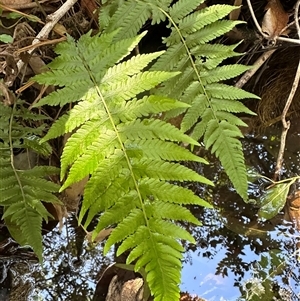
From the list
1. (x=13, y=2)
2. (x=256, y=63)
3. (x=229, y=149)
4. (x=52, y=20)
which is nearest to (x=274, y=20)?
(x=256, y=63)

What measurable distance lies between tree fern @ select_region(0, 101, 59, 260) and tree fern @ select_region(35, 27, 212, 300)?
0.23 m

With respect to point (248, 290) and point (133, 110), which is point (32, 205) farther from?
point (248, 290)

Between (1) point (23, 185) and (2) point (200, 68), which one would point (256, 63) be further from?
(1) point (23, 185)

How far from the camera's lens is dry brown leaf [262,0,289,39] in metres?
1.73

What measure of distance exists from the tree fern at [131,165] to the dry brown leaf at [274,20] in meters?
0.65

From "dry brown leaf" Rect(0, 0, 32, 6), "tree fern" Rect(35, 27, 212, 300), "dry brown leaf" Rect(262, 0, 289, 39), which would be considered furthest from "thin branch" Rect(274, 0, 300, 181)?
"dry brown leaf" Rect(0, 0, 32, 6)

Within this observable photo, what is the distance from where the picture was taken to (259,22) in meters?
1.85

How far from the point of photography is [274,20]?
5.71 ft

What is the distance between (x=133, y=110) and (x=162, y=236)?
1.16 feet

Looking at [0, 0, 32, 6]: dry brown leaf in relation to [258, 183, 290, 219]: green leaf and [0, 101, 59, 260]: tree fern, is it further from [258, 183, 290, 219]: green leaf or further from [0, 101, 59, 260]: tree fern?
[258, 183, 290, 219]: green leaf

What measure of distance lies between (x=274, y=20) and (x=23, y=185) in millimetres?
1080

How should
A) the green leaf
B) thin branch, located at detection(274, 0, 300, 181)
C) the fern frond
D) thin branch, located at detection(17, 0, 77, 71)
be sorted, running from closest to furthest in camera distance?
1. the fern frond
2. thin branch, located at detection(17, 0, 77, 71)
3. thin branch, located at detection(274, 0, 300, 181)
4. the green leaf

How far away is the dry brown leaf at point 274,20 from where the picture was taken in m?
1.73

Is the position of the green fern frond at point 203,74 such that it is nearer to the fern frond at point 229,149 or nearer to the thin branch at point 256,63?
the fern frond at point 229,149
